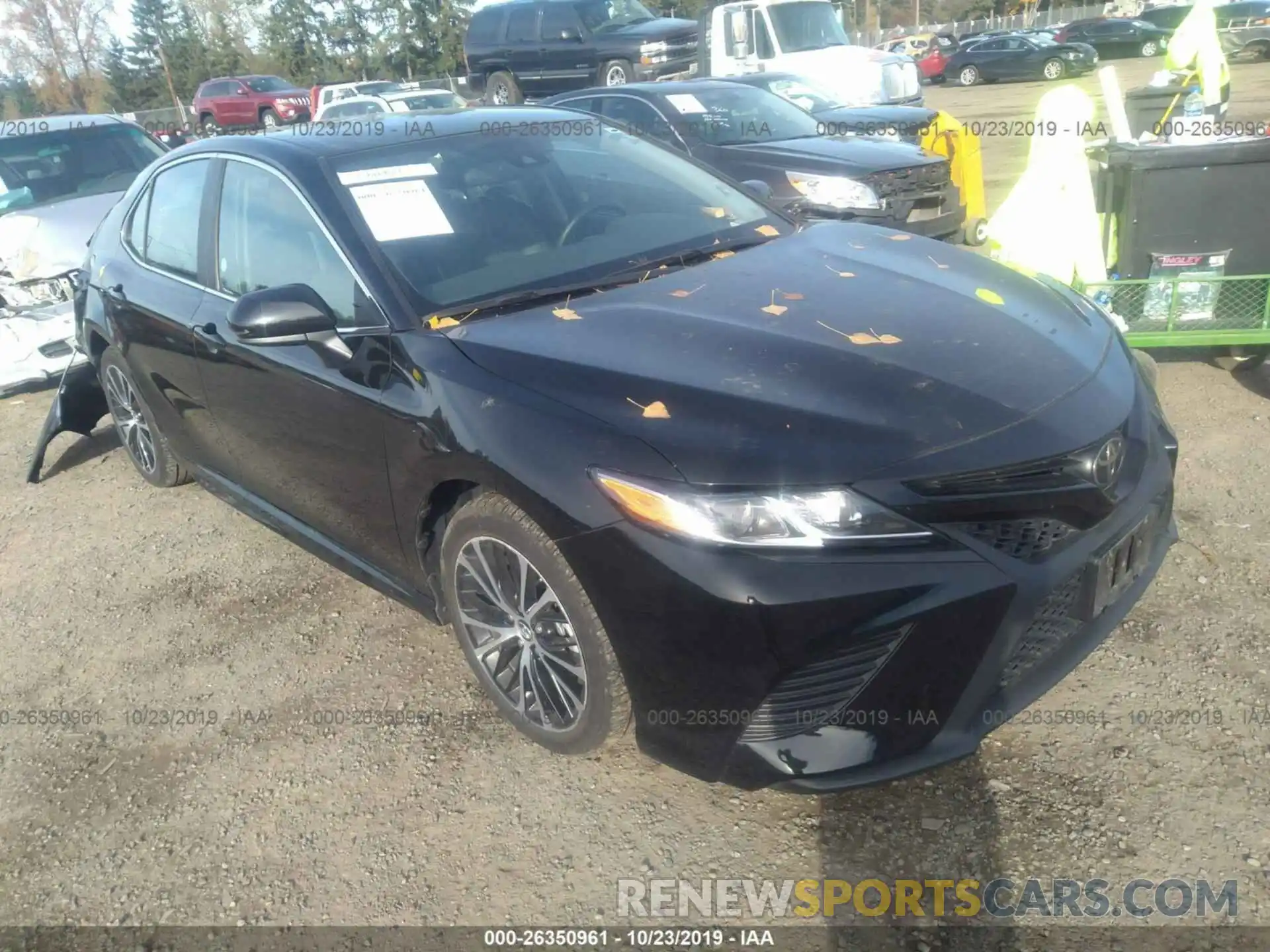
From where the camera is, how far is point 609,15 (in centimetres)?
1912

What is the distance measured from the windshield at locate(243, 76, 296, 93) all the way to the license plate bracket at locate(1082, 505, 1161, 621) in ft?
99.6

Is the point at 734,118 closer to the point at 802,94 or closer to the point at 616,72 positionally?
the point at 802,94

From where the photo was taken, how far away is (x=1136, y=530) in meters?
2.52

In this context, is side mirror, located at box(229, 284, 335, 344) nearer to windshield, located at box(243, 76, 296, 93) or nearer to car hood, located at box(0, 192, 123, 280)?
car hood, located at box(0, 192, 123, 280)

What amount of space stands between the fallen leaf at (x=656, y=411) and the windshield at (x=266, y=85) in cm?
2994

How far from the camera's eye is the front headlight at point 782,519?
221cm

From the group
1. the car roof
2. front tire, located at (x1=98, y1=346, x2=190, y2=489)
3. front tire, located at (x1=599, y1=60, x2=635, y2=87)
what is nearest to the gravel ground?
front tire, located at (x1=98, y1=346, x2=190, y2=489)

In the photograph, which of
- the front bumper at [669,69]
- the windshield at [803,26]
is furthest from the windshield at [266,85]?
the windshield at [803,26]

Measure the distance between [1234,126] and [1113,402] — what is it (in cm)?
522

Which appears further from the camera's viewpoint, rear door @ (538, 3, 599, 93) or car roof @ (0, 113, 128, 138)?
rear door @ (538, 3, 599, 93)

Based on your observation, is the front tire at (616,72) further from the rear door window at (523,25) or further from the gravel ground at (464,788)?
the gravel ground at (464,788)

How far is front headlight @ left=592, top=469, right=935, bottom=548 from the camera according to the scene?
A: 86.8 inches

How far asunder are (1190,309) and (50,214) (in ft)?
23.9

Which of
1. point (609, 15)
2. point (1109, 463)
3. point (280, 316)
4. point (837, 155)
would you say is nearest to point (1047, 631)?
point (1109, 463)
